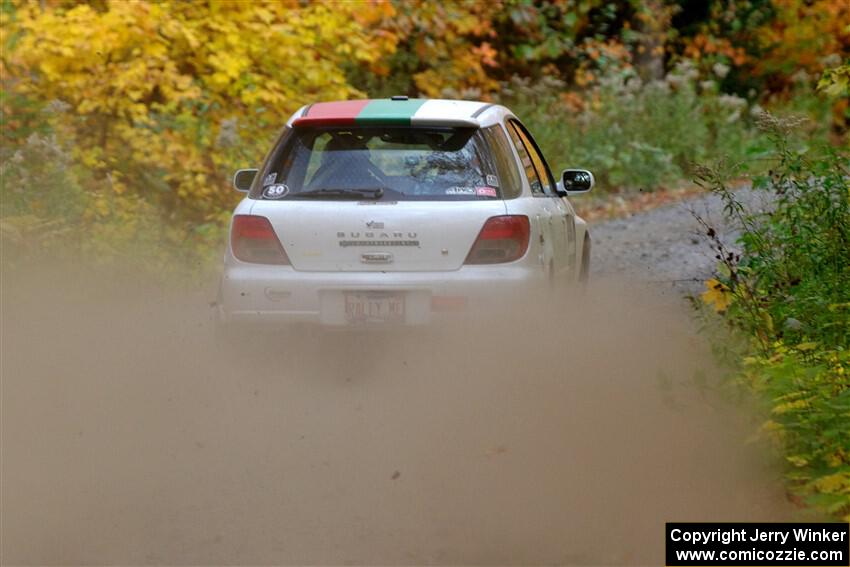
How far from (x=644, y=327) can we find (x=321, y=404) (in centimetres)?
290

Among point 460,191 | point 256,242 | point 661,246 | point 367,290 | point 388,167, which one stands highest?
point 388,167

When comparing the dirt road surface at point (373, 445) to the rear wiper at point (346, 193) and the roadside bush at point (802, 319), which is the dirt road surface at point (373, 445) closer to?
the roadside bush at point (802, 319)

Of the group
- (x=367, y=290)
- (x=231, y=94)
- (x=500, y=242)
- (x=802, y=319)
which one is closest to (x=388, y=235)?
(x=367, y=290)

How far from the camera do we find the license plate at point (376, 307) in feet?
25.1

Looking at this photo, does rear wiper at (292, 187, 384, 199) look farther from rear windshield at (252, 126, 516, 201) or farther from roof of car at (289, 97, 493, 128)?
roof of car at (289, 97, 493, 128)

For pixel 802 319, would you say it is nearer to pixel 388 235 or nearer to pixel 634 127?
pixel 388 235

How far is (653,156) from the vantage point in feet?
63.0

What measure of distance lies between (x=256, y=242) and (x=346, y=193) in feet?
1.81

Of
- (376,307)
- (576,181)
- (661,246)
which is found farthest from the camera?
(661,246)

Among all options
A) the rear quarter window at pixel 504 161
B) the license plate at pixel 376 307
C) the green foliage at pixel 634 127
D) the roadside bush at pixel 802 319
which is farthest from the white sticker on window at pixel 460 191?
the green foliage at pixel 634 127

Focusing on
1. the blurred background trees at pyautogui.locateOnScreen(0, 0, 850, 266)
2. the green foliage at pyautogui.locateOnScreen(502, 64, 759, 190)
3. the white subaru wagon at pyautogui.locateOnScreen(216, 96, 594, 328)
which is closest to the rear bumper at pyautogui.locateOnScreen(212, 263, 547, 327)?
the white subaru wagon at pyautogui.locateOnScreen(216, 96, 594, 328)

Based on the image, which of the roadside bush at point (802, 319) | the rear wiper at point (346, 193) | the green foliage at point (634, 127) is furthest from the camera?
the green foliage at point (634, 127)

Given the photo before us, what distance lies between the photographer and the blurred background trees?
12.4 m

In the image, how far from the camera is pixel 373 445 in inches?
265
